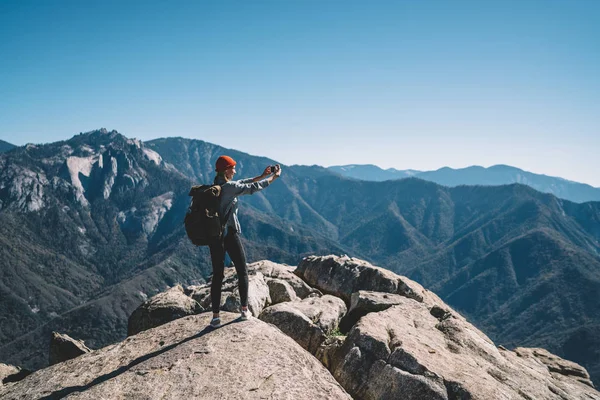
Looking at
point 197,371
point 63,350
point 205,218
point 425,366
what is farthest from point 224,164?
point 63,350

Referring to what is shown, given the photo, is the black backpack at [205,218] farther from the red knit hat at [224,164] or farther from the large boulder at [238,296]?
the large boulder at [238,296]

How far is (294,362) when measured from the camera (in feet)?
40.4

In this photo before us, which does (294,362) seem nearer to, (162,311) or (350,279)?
(162,311)

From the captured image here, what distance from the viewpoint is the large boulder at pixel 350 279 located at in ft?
88.4

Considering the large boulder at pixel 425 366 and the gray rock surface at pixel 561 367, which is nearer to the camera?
the large boulder at pixel 425 366

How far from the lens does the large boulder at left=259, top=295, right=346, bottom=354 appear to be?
1689cm

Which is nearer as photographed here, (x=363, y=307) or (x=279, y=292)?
(x=363, y=307)

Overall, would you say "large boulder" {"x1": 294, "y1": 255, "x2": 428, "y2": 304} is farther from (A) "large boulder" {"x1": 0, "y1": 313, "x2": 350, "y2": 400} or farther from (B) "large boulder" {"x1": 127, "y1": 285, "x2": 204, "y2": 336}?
(A) "large boulder" {"x1": 0, "y1": 313, "x2": 350, "y2": 400}

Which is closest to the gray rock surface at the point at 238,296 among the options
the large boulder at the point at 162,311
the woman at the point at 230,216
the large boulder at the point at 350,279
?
the large boulder at the point at 162,311

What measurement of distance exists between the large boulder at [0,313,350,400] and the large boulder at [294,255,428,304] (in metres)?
14.7

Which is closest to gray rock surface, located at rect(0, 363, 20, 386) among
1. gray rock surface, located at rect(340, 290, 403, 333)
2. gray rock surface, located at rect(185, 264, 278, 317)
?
gray rock surface, located at rect(185, 264, 278, 317)

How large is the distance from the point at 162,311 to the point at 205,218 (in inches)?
421

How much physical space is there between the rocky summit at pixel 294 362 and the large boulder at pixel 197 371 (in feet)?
0.13

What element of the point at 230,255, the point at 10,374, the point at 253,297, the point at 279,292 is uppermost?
the point at 230,255
